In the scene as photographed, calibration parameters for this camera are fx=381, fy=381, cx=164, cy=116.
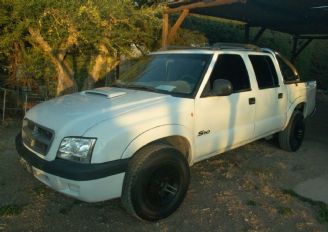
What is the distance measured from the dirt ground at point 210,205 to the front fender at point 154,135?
0.86m

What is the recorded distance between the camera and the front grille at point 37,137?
3886mm

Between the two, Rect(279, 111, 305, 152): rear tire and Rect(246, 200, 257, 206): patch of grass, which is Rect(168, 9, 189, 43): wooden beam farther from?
Rect(246, 200, 257, 206): patch of grass

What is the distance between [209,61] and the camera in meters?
4.93

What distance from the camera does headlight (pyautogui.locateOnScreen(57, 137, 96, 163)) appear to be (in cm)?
363

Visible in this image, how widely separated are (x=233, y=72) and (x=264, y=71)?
0.94 m

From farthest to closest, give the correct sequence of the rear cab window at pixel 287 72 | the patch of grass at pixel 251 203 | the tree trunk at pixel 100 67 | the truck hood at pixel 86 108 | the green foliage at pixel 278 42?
the green foliage at pixel 278 42 < the tree trunk at pixel 100 67 < the rear cab window at pixel 287 72 < the patch of grass at pixel 251 203 < the truck hood at pixel 86 108

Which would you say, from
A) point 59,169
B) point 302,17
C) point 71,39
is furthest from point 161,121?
point 302,17

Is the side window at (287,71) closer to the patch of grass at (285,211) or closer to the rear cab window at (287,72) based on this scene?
the rear cab window at (287,72)

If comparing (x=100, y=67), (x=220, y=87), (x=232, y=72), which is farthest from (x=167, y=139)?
(x=100, y=67)

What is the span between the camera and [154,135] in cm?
401

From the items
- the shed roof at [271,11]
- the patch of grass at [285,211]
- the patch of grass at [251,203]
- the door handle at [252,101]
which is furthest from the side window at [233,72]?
the shed roof at [271,11]

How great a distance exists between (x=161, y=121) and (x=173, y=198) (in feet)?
2.96

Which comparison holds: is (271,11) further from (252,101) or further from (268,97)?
(252,101)

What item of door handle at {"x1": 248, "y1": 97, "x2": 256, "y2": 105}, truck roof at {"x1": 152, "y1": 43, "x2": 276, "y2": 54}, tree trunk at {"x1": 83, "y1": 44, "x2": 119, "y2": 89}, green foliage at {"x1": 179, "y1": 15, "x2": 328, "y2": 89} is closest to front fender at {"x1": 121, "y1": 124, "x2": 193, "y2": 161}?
truck roof at {"x1": 152, "y1": 43, "x2": 276, "y2": 54}
